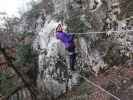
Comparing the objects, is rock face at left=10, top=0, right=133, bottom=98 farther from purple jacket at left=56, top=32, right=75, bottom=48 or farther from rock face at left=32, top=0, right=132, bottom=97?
purple jacket at left=56, top=32, right=75, bottom=48

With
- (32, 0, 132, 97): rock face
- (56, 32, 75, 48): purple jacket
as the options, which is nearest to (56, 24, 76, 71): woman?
(56, 32, 75, 48): purple jacket

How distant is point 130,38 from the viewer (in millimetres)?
5281

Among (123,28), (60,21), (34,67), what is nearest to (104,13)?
(123,28)

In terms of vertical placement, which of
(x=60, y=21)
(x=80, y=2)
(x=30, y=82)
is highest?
(x=80, y=2)

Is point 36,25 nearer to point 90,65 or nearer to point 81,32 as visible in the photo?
point 81,32

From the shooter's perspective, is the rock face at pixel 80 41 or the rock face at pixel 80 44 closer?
the rock face at pixel 80 41

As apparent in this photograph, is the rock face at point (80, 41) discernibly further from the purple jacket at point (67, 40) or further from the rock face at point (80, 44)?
the purple jacket at point (67, 40)

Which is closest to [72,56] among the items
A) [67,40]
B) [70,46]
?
[70,46]

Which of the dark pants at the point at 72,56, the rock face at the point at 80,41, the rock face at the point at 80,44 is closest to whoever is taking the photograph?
the rock face at the point at 80,41

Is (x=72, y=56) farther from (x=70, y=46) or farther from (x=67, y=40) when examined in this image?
(x=67, y=40)

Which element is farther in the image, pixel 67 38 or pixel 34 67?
pixel 34 67

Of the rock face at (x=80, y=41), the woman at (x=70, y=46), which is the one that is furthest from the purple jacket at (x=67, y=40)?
the rock face at (x=80, y=41)

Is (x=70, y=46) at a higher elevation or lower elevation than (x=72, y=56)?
higher

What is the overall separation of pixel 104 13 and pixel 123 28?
0.53 meters
